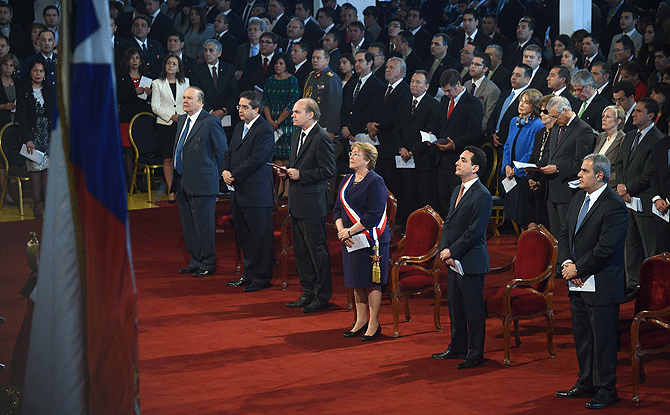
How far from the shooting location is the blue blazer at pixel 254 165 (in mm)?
7254

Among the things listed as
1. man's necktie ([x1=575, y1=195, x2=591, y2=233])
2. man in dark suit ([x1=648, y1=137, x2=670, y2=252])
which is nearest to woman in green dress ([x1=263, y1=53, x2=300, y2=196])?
man in dark suit ([x1=648, y1=137, x2=670, y2=252])

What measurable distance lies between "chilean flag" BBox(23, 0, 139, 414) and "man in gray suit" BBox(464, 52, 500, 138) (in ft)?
26.0

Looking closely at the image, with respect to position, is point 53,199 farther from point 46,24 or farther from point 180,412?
point 180,412

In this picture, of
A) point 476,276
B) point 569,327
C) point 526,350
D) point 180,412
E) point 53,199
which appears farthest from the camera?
point 569,327

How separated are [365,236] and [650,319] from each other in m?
2.04

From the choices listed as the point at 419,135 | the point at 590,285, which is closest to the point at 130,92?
the point at 419,135

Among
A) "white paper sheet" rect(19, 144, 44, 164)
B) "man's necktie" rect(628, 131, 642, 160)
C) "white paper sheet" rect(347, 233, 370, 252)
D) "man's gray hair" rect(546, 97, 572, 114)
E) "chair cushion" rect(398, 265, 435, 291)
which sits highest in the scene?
"man's gray hair" rect(546, 97, 572, 114)

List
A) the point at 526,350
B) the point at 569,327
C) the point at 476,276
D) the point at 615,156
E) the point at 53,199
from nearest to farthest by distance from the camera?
the point at 53,199 → the point at 476,276 → the point at 526,350 → the point at 569,327 → the point at 615,156

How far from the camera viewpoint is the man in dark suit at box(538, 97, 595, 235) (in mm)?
7270

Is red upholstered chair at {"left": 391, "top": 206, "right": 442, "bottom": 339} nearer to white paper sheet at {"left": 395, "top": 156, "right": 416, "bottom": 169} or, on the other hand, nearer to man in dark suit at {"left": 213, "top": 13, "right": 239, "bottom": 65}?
white paper sheet at {"left": 395, "top": 156, "right": 416, "bottom": 169}

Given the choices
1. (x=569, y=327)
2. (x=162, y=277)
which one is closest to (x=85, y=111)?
(x=569, y=327)

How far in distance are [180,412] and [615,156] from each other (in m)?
4.58

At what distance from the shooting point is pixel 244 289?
743cm

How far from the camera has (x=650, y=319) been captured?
16.0ft
